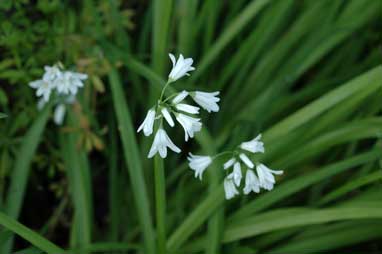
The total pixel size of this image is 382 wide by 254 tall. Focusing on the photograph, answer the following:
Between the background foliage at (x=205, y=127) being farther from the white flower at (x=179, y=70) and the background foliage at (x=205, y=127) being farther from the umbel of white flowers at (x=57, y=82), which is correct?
the white flower at (x=179, y=70)

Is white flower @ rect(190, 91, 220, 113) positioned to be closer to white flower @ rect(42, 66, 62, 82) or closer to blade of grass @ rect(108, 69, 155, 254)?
blade of grass @ rect(108, 69, 155, 254)

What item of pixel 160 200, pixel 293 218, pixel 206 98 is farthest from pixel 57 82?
pixel 293 218

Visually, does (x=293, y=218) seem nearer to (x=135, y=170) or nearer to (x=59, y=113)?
(x=135, y=170)

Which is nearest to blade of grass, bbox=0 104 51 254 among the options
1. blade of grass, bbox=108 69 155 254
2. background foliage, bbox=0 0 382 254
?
background foliage, bbox=0 0 382 254

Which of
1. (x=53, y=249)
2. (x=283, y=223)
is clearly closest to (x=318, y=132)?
(x=283, y=223)

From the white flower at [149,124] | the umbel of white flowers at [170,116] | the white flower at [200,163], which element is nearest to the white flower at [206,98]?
the umbel of white flowers at [170,116]

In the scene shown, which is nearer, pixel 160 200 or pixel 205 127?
pixel 160 200
